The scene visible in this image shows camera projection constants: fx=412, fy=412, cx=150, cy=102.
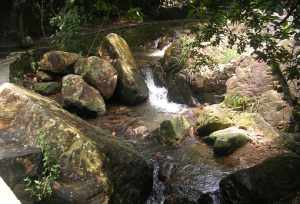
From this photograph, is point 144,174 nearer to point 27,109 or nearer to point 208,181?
point 208,181

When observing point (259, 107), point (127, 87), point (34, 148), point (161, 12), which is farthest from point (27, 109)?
point (161, 12)

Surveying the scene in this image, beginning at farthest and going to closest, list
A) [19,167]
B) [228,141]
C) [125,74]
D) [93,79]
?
[125,74] → [93,79] → [228,141] → [19,167]

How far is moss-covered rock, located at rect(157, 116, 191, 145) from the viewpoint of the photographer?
27.0ft

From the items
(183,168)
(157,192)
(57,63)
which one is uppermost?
(57,63)

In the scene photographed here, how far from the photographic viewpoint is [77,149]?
5.54 meters

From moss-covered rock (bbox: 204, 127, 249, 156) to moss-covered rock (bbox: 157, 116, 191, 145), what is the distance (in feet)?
2.45

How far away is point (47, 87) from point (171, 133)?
12.3 feet

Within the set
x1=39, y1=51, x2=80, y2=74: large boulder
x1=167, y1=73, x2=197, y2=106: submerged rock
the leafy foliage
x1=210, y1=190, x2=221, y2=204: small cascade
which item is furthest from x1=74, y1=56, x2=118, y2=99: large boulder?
the leafy foliage

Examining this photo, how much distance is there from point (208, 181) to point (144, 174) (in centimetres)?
128

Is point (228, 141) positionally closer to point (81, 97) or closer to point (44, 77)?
point (81, 97)

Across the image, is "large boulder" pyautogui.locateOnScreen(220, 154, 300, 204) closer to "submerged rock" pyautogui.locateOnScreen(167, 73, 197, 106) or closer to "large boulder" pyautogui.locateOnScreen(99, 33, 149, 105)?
"submerged rock" pyautogui.locateOnScreen(167, 73, 197, 106)

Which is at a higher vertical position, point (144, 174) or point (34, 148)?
point (34, 148)

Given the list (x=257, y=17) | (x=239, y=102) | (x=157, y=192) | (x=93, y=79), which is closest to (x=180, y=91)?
(x=239, y=102)

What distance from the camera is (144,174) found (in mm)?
6219
